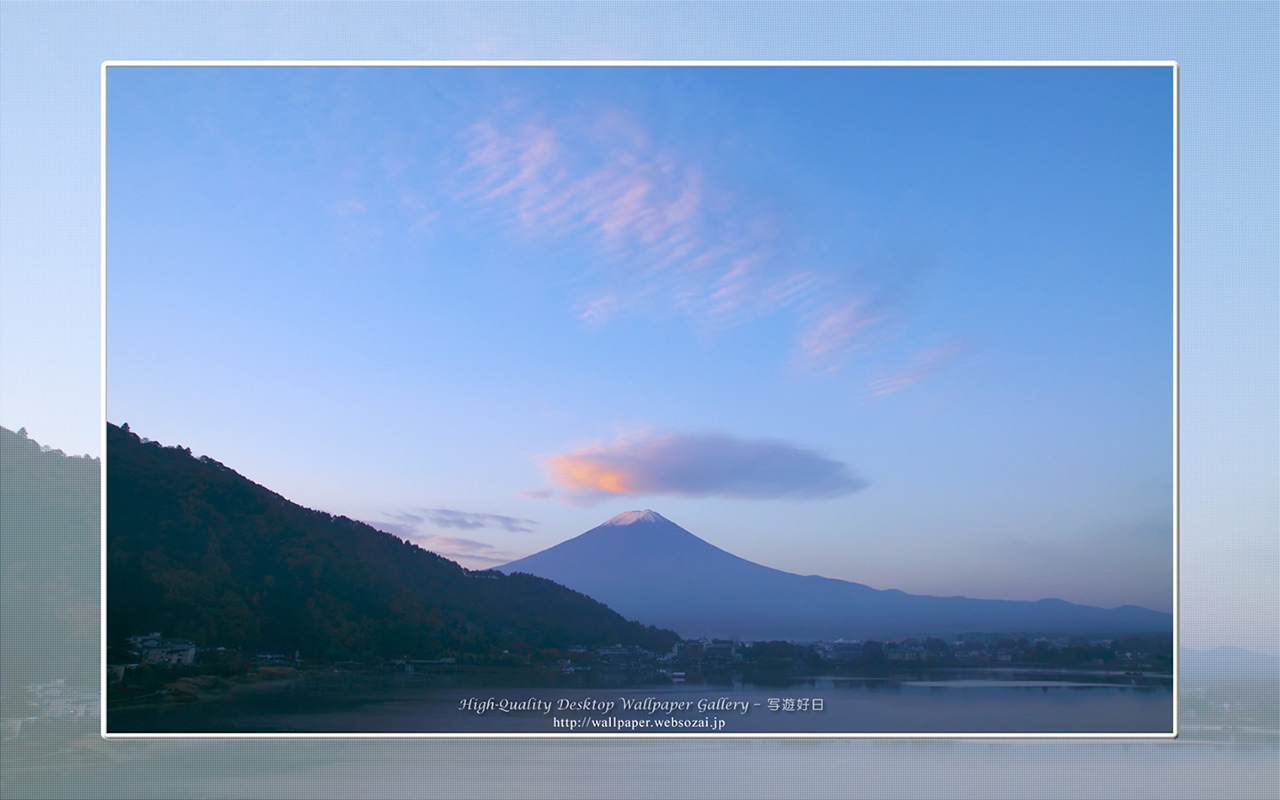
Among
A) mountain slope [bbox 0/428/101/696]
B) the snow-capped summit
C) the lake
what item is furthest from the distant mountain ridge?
mountain slope [bbox 0/428/101/696]

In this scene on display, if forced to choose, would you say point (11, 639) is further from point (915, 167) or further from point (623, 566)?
point (915, 167)

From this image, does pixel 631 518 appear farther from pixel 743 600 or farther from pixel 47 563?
pixel 47 563

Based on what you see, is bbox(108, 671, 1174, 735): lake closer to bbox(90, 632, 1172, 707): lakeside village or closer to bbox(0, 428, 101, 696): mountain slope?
bbox(90, 632, 1172, 707): lakeside village

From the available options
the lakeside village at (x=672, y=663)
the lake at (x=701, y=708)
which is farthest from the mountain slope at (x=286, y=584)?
the lake at (x=701, y=708)

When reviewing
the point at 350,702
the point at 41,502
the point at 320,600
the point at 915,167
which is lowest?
the point at 350,702

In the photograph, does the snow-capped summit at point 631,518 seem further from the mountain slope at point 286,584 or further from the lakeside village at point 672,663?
the lakeside village at point 672,663

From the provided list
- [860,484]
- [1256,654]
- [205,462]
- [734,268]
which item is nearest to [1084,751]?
[1256,654]
